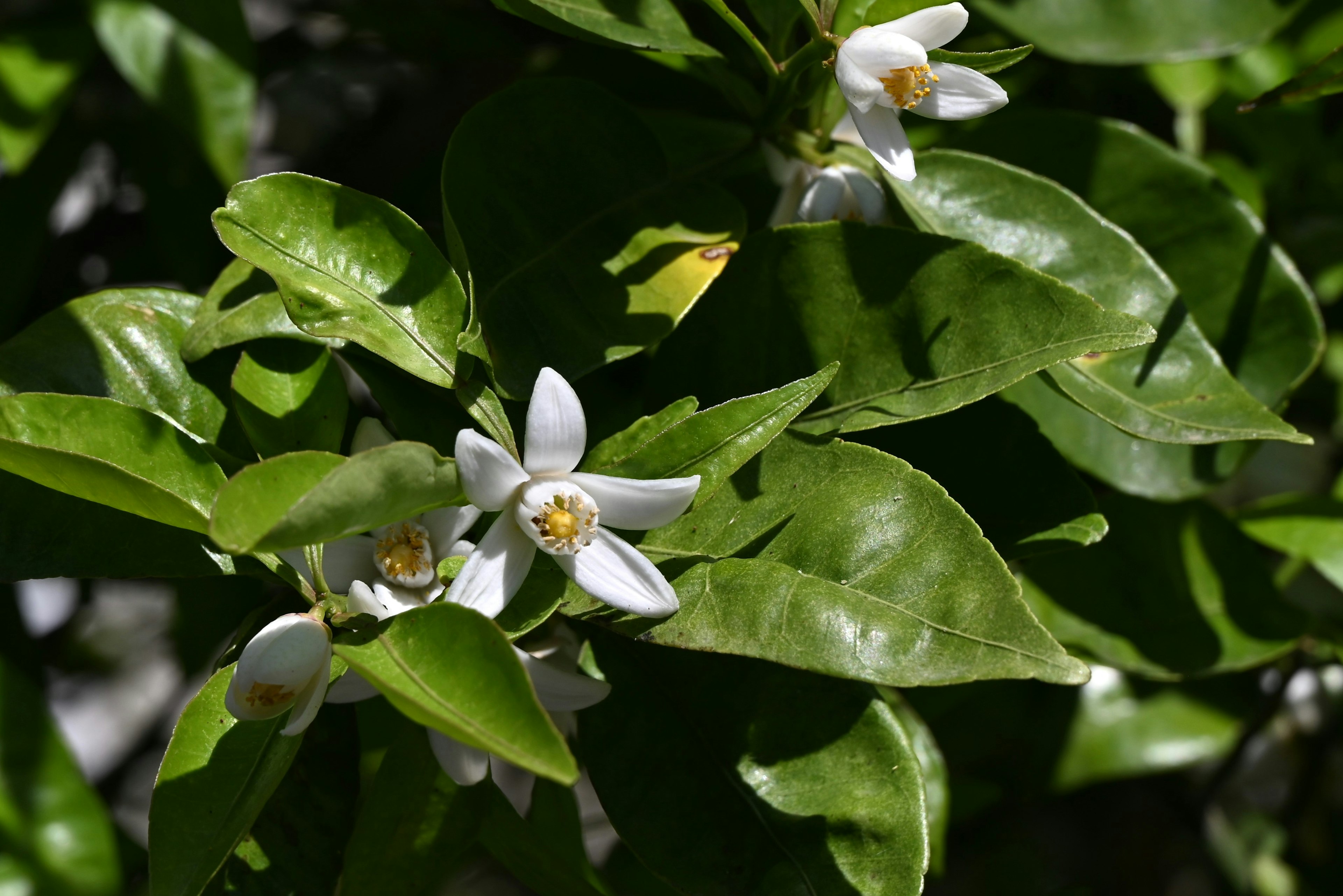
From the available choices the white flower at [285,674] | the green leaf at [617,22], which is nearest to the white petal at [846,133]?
the green leaf at [617,22]

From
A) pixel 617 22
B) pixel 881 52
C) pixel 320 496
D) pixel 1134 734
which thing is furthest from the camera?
pixel 1134 734

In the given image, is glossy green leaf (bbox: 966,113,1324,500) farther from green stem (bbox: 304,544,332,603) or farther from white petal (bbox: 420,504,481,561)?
green stem (bbox: 304,544,332,603)

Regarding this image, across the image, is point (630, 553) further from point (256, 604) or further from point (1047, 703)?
point (1047, 703)

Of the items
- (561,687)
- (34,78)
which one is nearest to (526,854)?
(561,687)

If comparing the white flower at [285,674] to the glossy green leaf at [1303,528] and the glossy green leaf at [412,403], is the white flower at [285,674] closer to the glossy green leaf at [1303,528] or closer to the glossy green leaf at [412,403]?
the glossy green leaf at [412,403]

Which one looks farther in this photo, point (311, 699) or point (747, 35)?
point (747, 35)

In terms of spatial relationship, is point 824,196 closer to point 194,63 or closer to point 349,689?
point 349,689

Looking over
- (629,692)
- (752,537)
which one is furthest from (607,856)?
(752,537)
